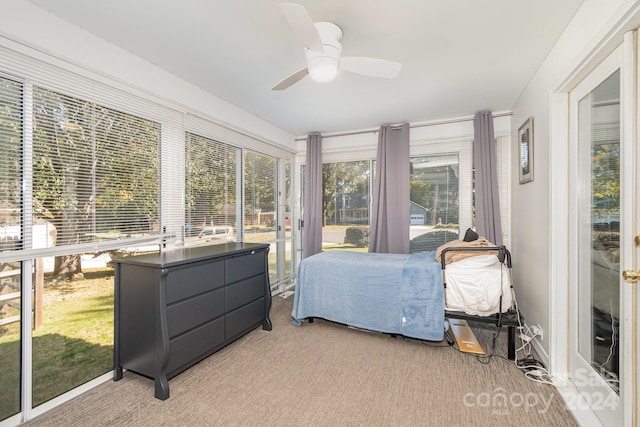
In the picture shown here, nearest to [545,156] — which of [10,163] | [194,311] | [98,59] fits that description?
[194,311]

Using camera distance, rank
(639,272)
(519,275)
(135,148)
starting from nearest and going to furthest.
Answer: (639,272) → (135,148) → (519,275)

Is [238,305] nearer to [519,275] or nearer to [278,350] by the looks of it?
[278,350]

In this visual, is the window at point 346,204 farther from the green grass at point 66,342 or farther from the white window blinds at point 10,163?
the white window blinds at point 10,163

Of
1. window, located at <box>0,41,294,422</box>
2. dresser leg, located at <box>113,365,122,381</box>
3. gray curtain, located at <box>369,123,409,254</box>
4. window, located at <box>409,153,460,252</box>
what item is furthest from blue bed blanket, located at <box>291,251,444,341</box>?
dresser leg, located at <box>113,365,122,381</box>

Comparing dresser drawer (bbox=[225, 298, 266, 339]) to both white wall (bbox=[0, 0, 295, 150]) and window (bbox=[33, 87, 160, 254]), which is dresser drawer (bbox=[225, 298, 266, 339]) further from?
white wall (bbox=[0, 0, 295, 150])

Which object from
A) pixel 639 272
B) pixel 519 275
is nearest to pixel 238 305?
pixel 639 272

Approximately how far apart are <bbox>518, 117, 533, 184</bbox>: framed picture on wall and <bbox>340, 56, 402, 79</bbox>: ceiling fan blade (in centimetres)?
158

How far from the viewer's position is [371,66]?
1.88m

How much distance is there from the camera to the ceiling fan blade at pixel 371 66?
182 centimetres

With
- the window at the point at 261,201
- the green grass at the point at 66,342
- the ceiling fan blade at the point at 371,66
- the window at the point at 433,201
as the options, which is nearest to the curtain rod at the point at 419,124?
the window at the point at 433,201

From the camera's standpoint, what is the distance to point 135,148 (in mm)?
2369

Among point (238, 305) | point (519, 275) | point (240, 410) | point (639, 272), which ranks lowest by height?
point (240, 410)

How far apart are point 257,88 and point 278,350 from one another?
2524 mm

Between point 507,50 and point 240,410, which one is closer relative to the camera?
point 240,410
